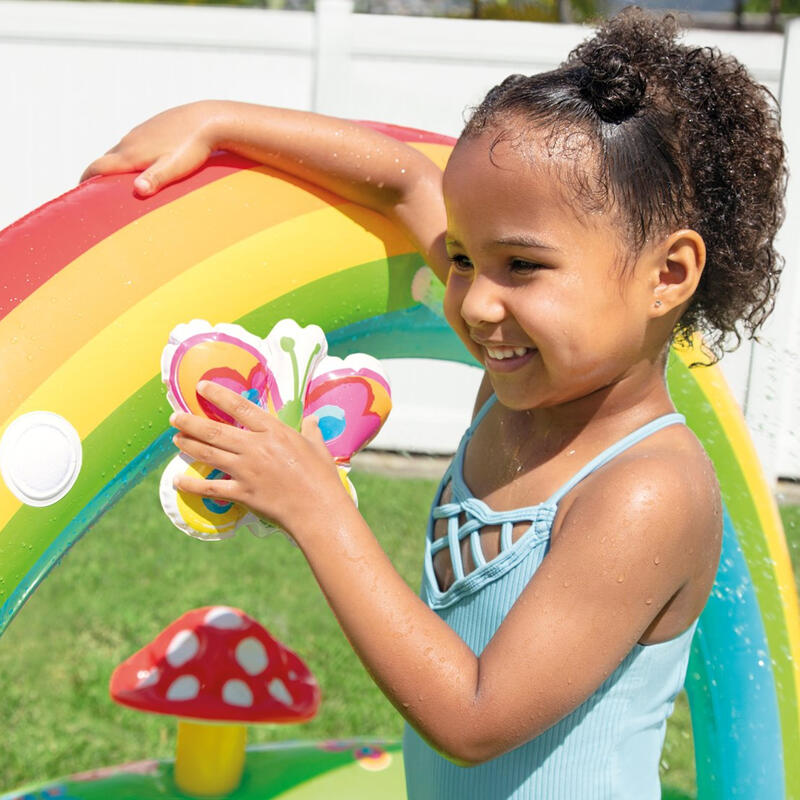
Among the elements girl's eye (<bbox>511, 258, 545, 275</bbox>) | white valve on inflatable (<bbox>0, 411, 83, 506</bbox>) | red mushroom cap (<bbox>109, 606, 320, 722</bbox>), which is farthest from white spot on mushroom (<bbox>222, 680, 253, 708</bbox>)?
girl's eye (<bbox>511, 258, 545, 275</bbox>)

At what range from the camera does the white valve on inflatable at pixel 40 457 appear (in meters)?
1.63

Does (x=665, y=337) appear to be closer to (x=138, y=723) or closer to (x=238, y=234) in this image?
(x=238, y=234)

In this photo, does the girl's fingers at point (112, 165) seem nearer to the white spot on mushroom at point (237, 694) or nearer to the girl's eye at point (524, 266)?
the girl's eye at point (524, 266)

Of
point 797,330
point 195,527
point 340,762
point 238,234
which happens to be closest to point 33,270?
point 238,234

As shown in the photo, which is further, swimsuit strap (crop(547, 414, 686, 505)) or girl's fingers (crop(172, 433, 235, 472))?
swimsuit strap (crop(547, 414, 686, 505))

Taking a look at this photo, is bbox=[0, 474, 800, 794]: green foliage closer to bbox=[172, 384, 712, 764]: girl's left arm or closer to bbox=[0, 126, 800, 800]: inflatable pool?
bbox=[0, 126, 800, 800]: inflatable pool

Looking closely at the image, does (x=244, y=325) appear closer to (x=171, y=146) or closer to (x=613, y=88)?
(x=171, y=146)

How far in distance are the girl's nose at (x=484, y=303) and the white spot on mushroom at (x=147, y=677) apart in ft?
4.50

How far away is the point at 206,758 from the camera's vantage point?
8.85 feet

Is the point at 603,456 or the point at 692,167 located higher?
the point at 692,167

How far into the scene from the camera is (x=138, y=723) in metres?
3.76

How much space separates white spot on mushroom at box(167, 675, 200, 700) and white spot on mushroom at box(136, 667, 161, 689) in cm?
4

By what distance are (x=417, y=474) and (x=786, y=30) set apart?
2916mm

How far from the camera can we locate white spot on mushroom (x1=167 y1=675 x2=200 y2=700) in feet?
8.54
